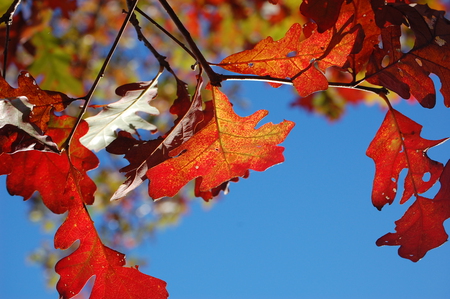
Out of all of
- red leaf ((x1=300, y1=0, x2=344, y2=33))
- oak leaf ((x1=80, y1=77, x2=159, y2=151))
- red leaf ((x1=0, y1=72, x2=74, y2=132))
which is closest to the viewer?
red leaf ((x1=300, y1=0, x2=344, y2=33))

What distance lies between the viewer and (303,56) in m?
1.00

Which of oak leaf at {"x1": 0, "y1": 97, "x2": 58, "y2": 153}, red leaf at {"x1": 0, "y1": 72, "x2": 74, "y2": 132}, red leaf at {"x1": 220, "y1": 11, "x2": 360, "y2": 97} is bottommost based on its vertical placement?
oak leaf at {"x1": 0, "y1": 97, "x2": 58, "y2": 153}

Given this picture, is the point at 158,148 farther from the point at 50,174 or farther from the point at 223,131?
the point at 50,174

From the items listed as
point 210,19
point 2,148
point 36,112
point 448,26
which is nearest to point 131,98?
point 36,112

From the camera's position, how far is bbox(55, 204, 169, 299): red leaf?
3.68 ft

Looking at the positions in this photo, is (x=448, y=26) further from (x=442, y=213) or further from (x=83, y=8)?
(x=83, y=8)

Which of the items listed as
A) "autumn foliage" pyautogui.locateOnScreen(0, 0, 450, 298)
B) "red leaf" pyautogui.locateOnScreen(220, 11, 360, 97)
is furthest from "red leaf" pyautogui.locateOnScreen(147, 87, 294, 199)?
"red leaf" pyautogui.locateOnScreen(220, 11, 360, 97)

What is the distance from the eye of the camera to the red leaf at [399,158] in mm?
1125

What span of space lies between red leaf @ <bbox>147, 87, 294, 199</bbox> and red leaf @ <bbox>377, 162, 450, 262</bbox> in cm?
38

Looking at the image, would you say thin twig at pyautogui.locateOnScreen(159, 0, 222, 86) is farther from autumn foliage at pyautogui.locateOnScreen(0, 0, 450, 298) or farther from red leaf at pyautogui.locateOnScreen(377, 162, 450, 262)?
red leaf at pyautogui.locateOnScreen(377, 162, 450, 262)

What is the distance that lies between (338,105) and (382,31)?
376cm

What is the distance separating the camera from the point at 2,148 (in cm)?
98

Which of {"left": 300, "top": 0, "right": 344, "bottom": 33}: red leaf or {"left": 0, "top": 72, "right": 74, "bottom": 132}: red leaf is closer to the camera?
{"left": 300, "top": 0, "right": 344, "bottom": 33}: red leaf

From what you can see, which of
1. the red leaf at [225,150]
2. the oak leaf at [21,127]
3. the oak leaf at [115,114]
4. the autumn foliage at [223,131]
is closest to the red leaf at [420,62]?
the autumn foliage at [223,131]
